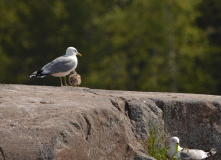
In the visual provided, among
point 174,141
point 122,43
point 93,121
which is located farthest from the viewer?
→ point 122,43

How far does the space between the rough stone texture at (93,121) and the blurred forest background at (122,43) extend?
17026 millimetres

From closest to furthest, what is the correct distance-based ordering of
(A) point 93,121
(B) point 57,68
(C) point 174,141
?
(A) point 93,121
(C) point 174,141
(B) point 57,68

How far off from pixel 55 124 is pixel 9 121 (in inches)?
18.4

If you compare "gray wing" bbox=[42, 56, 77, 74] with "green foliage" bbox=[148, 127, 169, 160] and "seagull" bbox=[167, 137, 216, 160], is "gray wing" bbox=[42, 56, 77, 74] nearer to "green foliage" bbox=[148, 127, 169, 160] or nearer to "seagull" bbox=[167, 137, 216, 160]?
"green foliage" bbox=[148, 127, 169, 160]

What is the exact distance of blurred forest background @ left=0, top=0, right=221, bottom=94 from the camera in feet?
87.5

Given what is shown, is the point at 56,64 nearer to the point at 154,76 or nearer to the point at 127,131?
the point at 127,131

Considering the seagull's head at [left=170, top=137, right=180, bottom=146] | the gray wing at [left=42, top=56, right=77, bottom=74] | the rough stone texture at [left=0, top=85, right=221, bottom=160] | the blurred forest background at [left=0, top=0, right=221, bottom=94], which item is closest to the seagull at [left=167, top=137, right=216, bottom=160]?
the seagull's head at [left=170, top=137, right=180, bottom=146]

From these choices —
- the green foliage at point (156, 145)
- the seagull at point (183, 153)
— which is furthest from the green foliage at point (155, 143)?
the seagull at point (183, 153)

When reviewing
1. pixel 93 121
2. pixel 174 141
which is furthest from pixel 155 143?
pixel 93 121

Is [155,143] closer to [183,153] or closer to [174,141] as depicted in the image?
[174,141]

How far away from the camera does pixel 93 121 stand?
6.65 metres

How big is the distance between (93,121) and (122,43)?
68.9 feet

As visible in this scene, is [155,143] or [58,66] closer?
[155,143]

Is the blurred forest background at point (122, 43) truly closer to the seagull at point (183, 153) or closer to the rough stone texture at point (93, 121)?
the rough stone texture at point (93, 121)
